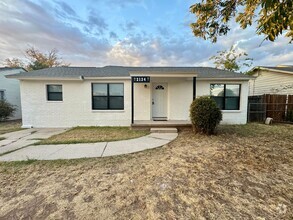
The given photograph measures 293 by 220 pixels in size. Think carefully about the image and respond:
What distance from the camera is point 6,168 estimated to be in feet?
12.1

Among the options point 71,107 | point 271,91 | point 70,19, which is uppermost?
point 70,19

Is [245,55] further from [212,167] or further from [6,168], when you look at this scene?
[6,168]

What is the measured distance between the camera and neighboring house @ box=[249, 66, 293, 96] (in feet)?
40.4

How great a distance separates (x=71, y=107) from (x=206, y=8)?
28.2 ft

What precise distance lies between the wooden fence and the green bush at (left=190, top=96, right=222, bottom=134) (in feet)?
19.2

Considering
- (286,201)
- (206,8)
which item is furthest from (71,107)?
(286,201)

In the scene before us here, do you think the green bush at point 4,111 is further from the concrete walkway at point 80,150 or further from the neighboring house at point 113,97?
the concrete walkway at point 80,150

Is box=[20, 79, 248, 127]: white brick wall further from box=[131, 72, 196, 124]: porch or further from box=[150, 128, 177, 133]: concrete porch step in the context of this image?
box=[150, 128, 177, 133]: concrete porch step

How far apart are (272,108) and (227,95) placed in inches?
160

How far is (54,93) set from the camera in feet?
30.2

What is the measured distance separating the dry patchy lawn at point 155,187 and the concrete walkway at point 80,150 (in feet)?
1.47

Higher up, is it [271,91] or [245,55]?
[245,55]

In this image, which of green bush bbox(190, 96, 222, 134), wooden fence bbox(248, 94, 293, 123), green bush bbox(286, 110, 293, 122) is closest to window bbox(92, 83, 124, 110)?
green bush bbox(190, 96, 222, 134)

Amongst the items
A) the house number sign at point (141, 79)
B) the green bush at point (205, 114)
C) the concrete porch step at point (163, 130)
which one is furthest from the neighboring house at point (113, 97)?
the green bush at point (205, 114)
